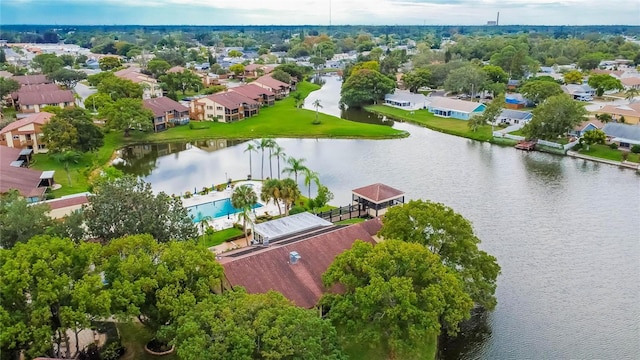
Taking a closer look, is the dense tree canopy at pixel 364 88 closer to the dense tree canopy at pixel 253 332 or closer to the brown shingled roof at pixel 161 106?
the brown shingled roof at pixel 161 106

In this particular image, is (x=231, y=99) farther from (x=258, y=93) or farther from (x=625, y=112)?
(x=625, y=112)

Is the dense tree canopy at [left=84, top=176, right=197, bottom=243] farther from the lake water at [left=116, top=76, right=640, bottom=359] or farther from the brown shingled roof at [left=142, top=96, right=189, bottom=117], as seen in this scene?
the brown shingled roof at [left=142, top=96, right=189, bottom=117]

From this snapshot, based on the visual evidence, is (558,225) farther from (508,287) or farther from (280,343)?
(280,343)

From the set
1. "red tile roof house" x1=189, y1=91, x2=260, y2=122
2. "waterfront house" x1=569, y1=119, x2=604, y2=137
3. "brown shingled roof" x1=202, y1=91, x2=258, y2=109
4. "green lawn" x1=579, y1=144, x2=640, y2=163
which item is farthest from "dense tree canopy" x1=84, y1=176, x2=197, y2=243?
"waterfront house" x1=569, y1=119, x2=604, y2=137

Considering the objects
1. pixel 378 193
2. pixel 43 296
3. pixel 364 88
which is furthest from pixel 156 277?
pixel 364 88

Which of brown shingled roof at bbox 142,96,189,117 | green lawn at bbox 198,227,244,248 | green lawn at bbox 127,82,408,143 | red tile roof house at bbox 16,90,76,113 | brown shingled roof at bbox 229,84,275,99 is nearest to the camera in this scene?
green lawn at bbox 198,227,244,248

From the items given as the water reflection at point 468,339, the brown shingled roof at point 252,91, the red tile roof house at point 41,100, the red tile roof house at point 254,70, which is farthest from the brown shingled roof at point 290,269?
the red tile roof house at point 254,70
